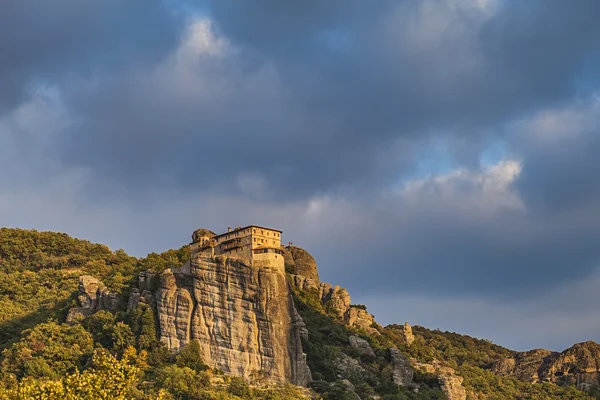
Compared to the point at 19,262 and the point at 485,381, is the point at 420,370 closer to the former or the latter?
the point at 485,381

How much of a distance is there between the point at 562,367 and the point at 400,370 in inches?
2260

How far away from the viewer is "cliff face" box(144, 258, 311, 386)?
95375 mm

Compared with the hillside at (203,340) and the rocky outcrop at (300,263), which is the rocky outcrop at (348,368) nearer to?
the hillside at (203,340)

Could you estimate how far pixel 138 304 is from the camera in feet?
337

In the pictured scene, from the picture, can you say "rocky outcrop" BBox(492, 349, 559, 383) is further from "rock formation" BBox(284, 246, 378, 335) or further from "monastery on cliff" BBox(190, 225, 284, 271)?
"monastery on cliff" BBox(190, 225, 284, 271)

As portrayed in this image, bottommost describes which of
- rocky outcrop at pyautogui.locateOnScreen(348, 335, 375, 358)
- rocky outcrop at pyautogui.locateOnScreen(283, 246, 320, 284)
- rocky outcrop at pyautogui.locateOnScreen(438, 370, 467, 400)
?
rocky outcrop at pyautogui.locateOnScreen(438, 370, 467, 400)

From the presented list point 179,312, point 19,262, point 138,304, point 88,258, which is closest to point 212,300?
point 179,312

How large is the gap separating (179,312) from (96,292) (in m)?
17.6

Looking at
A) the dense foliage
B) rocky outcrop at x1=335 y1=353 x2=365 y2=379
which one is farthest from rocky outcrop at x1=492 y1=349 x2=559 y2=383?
the dense foliage

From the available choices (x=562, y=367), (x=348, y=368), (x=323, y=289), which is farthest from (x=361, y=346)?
(x=562, y=367)

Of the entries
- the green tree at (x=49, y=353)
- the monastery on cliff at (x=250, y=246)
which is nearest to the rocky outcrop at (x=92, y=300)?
the green tree at (x=49, y=353)

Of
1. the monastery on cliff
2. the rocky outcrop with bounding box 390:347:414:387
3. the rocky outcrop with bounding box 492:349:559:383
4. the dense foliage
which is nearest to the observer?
the monastery on cliff

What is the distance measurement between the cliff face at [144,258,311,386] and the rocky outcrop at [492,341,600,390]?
78.3 meters

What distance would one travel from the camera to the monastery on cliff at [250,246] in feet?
330
